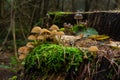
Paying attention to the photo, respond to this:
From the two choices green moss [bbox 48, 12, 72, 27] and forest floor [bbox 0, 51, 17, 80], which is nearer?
green moss [bbox 48, 12, 72, 27]

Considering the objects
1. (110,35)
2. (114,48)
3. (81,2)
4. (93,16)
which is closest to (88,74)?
(114,48)

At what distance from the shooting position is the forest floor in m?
9.57

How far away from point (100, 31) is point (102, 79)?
220cm

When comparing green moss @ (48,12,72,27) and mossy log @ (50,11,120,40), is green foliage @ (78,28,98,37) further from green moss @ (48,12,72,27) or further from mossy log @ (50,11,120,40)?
green moss @ (48,12,72,27)

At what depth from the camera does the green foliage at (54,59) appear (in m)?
3.60

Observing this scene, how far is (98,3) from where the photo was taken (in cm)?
2230

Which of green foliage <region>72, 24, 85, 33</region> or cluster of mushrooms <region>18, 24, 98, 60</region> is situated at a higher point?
cluster of mushrooms <region>18, 24, 98, 60</region>

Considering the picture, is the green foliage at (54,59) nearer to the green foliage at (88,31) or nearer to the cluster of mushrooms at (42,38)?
the cluster of mushrooms at (42,38)

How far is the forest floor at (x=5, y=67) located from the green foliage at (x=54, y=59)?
5715mm

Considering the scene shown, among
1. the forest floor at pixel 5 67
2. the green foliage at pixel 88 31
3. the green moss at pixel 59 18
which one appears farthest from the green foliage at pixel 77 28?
the forest floor at pixel 5 67

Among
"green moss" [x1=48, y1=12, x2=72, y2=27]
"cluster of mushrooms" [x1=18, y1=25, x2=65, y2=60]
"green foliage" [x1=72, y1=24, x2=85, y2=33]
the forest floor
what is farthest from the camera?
the forest floor

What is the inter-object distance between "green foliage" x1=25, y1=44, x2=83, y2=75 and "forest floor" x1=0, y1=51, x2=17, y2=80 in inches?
225

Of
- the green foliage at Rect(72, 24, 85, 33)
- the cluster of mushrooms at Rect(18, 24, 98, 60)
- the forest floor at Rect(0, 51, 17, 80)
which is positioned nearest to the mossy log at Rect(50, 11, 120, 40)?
the green foliage at Rect(72, 24, 85, 33)

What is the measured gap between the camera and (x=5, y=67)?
10570 mm
